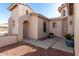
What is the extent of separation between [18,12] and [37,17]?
8.52ft

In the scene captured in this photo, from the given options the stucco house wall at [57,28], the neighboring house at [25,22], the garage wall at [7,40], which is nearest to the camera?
the garage wall at [7,40]

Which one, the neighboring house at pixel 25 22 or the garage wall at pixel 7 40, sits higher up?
the neighboring house at pixel 25 22

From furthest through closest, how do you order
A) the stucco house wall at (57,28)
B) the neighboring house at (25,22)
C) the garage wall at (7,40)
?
the stucco house wall at (57,28)
the neighboring house at (25,22)
the garage wall at (7,40)

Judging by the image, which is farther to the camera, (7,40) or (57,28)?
(57,28)

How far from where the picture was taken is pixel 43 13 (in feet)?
47.7

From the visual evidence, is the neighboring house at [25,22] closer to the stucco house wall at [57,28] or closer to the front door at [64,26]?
the front door at [64,26]

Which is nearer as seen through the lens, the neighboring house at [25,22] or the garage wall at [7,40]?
the garage wall at [7,40]

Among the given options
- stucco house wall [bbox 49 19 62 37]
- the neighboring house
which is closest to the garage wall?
the neighboring house

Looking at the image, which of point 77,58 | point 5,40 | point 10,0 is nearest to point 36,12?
point 5,40

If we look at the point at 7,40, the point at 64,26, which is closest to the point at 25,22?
the point at 7,40

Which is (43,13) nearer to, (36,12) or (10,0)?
(36,12)

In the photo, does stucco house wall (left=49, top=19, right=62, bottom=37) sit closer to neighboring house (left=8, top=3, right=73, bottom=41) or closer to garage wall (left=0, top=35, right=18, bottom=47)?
neighboring house (left=8, top=3, right=73, bottom=41)

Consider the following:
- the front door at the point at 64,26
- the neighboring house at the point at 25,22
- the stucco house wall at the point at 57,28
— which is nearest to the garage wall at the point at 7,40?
the neighboring house at the point at 25,22

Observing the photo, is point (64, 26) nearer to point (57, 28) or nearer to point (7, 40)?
point (57, 28)
